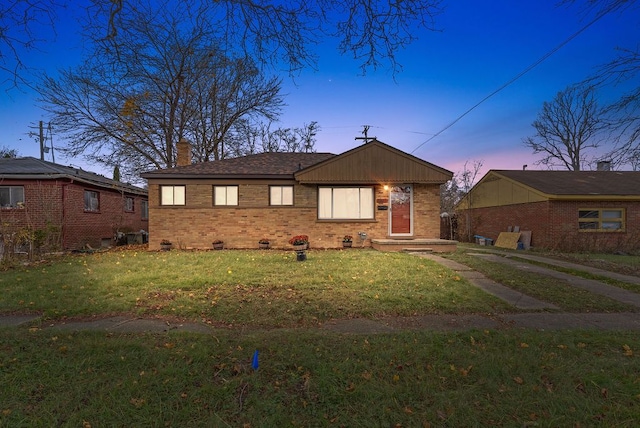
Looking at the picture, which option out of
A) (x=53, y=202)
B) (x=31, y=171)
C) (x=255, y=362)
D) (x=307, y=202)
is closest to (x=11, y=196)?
(x=31, y=171)

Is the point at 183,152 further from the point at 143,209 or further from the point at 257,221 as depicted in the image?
the point at 143,209

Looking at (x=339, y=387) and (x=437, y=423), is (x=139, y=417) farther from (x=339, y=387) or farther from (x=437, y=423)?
(x=437, y=423)

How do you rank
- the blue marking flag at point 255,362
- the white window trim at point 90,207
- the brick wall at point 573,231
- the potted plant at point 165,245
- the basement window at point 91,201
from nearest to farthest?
1. the blue marking flag at point 255,362
2. the potted plant at point 165,245
3. the white window trim at point 90,207
4. the basement window at point 91,201
5. the brick wall at point 573,231

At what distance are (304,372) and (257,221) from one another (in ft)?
35.1

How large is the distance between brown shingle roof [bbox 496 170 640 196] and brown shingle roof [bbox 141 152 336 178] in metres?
12.3

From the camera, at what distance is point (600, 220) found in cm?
1602

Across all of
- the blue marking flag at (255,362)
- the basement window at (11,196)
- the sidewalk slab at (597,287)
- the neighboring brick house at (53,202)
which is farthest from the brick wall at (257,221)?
the blue marking flag at (255,362)

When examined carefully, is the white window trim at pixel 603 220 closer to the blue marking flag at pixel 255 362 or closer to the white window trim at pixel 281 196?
the white window trim at pixel 281 196

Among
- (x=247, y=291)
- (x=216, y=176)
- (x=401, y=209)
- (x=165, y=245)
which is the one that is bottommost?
(x=247, y=291)

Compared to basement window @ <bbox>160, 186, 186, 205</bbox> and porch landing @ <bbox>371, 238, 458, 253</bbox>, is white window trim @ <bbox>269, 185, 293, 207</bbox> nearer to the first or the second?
basement window @ <bbox>160, 186, 186, 205</bbox>

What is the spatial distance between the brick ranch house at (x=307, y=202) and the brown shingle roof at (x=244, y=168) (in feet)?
0.14

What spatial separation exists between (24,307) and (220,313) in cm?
333

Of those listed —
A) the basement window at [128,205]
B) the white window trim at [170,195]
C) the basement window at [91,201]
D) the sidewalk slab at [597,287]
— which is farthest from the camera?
Result: the basement window at [128,205]

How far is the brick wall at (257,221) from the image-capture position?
13.2 metres
